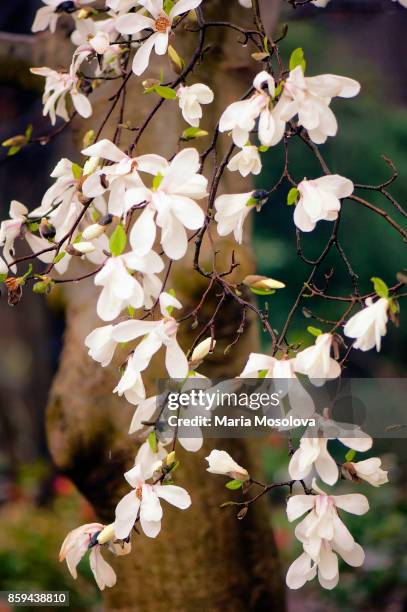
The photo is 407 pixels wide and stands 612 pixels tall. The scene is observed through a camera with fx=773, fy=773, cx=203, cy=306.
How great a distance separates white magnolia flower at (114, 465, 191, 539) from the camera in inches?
31.5

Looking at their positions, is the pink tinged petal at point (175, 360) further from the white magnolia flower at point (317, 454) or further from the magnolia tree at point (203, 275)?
the white magnolia flower at point (317, 454)

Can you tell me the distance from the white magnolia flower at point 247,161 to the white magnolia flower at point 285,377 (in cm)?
21

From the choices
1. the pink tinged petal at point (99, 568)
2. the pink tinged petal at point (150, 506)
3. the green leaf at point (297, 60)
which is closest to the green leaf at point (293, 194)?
the green leaf at point (297, 60)

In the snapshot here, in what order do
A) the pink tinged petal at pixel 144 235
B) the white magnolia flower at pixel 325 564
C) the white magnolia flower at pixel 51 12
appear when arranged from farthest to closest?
the white magnolia flower at pixel 51 12
the white magnolia flower at pixel 325 564
the pink tinged petal at pixel 144 235

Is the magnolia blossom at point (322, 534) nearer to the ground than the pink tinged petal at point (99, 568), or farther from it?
farther from it

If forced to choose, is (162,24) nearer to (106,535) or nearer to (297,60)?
(297,60)

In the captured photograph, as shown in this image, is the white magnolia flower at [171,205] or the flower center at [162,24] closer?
the white magnolia flower at [171,205]

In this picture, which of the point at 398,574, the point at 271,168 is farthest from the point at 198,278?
the point at 271,168

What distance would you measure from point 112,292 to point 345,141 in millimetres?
2798

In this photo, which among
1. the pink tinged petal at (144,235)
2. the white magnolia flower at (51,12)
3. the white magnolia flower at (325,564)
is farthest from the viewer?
the white magnolia flower at (51,12)

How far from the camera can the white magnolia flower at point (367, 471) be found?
2.67 feet

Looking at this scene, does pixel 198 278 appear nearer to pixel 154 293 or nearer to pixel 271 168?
pixel 154 293

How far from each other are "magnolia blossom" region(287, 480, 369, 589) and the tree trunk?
525 mm

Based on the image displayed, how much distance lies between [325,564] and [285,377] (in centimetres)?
22
